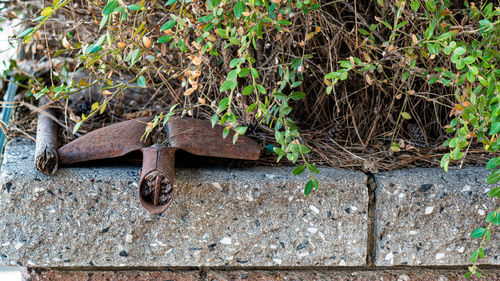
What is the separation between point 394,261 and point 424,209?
7.9 inches

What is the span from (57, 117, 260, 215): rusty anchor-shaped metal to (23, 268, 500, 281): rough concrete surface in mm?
324

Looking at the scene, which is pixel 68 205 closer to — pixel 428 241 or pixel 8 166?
pixel 8 166

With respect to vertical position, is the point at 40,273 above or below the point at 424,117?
below

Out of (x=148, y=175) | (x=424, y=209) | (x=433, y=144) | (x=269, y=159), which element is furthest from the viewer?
(x=433, y=144)

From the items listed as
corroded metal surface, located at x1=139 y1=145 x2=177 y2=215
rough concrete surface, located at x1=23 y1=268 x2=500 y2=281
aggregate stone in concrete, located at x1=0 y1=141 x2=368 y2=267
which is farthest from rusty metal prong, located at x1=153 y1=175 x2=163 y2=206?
rough concrete surface, located at x1=23 y1=268 x2=500 y2=281

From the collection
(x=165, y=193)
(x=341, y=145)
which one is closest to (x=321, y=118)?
(x=341, y=145)

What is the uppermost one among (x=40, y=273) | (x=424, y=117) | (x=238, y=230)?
(x=424, y=117)

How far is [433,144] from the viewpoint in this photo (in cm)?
201

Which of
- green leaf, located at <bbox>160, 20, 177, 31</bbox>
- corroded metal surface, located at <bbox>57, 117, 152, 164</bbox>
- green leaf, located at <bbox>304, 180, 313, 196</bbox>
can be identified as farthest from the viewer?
corroded metal surface, located at <bbox>57, 117, 152, 164</bbox>

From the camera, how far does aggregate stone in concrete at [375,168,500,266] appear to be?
5.61 feet

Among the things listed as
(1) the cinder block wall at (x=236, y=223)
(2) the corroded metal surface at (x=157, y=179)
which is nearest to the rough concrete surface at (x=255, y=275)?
(1) the cinder block wall at (x=236, y=223)

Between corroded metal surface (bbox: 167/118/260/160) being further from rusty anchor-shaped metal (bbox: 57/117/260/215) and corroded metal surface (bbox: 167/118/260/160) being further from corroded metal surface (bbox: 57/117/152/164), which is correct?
corroded metal surface (bbox: 57/117/152/164)

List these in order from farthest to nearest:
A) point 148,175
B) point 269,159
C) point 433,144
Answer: point 433,144, point 269,159, point 148,175

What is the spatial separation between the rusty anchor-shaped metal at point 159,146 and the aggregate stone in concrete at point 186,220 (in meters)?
0.05
